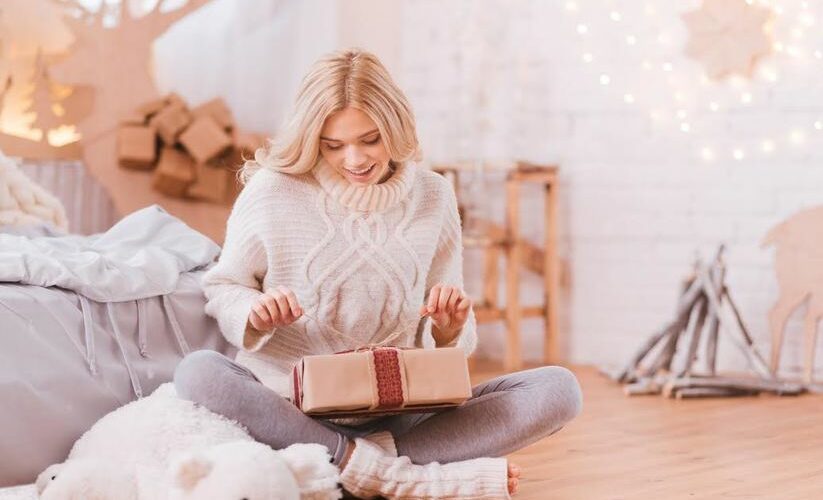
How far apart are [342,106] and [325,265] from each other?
26 cm

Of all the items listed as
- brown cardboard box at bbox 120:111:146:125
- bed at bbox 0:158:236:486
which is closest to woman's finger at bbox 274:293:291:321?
bed at bbox 0:158:236:486

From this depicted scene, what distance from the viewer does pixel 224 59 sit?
4.38 meters

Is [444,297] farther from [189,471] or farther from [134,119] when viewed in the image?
[134,119]

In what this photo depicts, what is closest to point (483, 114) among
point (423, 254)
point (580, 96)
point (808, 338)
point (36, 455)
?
point (580, 96)

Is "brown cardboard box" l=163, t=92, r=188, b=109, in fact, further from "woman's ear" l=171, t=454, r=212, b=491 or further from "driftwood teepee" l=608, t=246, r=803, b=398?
"woman's ear" l=171, t=454, r=212, b=491

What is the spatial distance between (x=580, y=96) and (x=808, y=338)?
44.5 inches

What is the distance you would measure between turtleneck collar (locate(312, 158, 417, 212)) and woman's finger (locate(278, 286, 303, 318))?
246 millimetres

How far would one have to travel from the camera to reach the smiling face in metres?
2.05

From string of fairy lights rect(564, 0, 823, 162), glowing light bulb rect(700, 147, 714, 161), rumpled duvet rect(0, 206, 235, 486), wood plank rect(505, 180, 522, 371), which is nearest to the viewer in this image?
rumpled duvet rect(0, 206, 235, 486)

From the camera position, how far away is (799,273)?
374cm

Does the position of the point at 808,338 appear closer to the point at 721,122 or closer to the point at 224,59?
the point at 721,122

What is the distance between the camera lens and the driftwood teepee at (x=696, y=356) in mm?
→ 3574

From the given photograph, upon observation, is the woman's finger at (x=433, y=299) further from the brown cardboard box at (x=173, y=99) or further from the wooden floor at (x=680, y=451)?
the brown cardboard box at (x=173, y=99)

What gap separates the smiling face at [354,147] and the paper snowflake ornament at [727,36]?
7.22 ft
